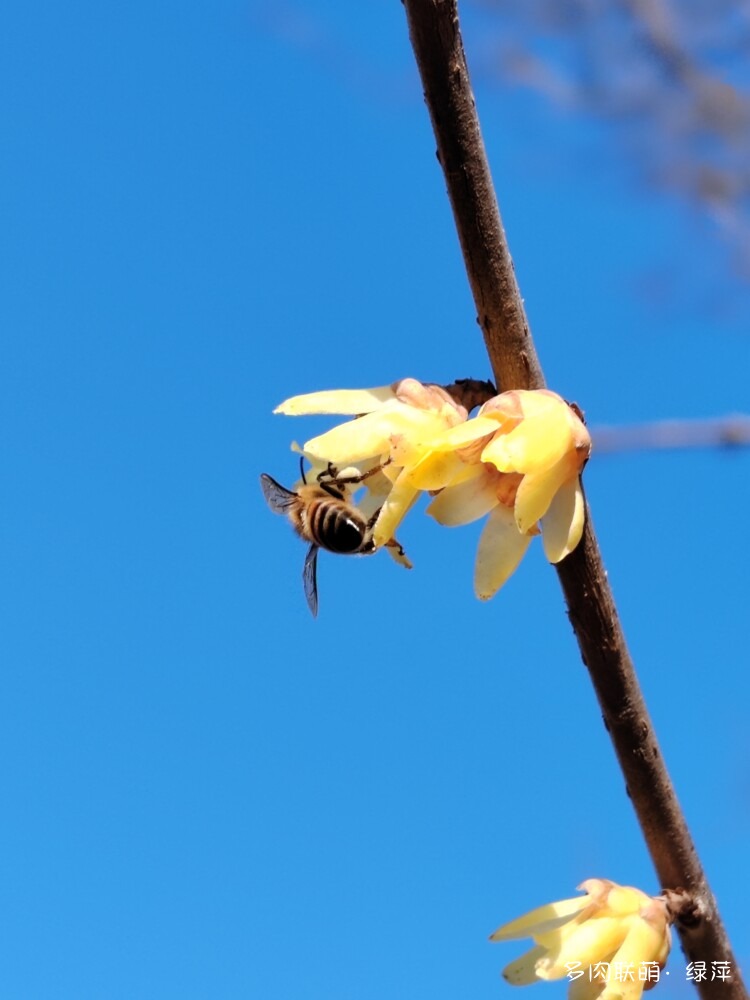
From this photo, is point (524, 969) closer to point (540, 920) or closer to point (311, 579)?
point (540, 920)

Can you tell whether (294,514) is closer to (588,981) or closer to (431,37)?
(588,981)

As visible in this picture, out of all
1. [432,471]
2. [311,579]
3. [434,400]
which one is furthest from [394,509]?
[311,579]

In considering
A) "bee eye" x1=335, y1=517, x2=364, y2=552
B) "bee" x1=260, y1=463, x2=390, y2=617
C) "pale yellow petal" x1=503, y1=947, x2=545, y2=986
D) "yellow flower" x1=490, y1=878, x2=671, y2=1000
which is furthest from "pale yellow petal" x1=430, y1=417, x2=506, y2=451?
"pale yellow petal" x1=503, y1=947, x2=545, y2=986

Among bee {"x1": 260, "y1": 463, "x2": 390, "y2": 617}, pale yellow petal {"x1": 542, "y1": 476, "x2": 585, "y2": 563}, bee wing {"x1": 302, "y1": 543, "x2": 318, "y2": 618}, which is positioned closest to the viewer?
pale yellow petal {"x1": 542, "y1": 476, "x2": 585, "y2": 563}

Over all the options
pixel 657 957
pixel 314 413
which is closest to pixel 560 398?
pixel 314 413

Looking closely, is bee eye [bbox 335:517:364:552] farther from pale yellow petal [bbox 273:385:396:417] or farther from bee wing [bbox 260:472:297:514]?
pale yellow petal [bbox 273:385:396:417]
